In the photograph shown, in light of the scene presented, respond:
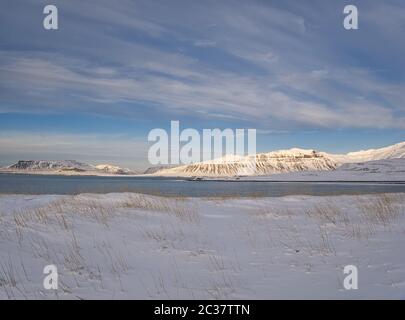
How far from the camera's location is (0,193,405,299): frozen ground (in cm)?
629

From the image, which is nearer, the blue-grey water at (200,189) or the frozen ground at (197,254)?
the frozen ground at (197,254)

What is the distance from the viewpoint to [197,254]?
29.4 ft

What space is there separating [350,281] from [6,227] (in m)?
9.67

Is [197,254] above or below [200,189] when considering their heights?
below

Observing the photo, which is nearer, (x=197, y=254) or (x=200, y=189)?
(x=197, y=254)

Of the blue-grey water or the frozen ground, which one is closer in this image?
the frozen ground

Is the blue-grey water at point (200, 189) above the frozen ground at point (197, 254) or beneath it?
above

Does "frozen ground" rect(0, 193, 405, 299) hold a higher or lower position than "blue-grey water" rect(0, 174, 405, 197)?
lower

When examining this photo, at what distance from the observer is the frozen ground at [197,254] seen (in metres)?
6.29
